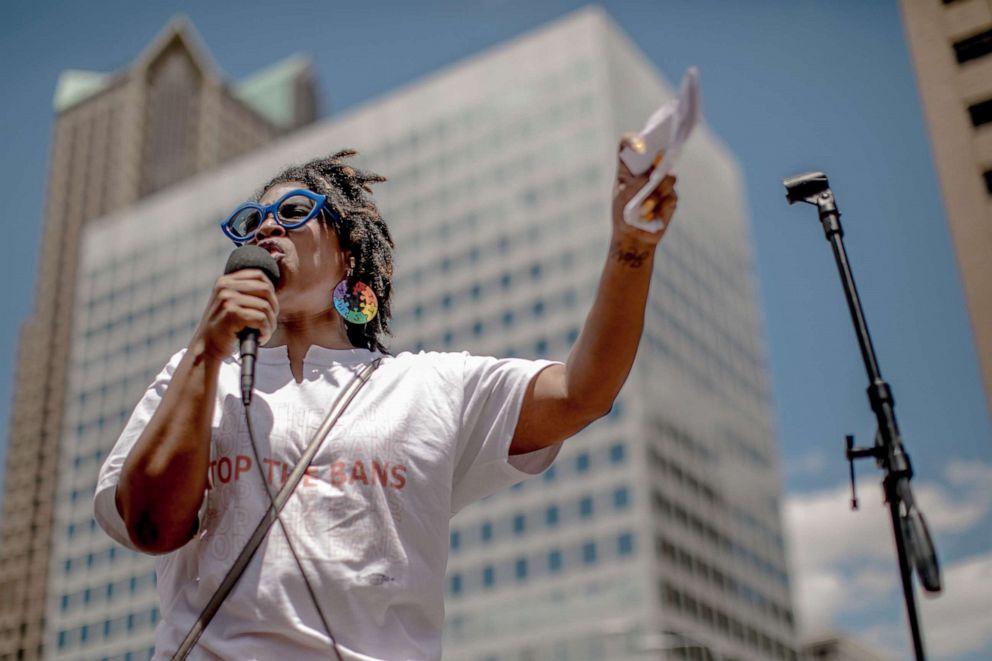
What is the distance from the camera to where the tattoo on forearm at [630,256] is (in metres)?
2.77

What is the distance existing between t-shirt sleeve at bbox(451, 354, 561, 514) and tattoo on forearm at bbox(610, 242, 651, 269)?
0.43m

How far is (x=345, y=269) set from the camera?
136 inches

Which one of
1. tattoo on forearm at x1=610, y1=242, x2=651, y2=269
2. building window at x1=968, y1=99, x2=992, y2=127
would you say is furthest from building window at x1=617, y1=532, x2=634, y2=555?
tattoo on forearm at x1=610, y1=242, x2=651, y2=269

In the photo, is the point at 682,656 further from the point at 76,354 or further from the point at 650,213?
the point at 650,213

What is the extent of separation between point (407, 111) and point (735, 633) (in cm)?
3999

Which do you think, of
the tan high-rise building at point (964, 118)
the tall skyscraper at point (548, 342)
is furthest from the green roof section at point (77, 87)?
the tan high-rise building at point (964, 118)

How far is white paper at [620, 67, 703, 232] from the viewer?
242cm

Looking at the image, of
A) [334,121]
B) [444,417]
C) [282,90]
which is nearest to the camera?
[444,417]

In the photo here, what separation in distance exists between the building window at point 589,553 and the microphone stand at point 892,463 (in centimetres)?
6171

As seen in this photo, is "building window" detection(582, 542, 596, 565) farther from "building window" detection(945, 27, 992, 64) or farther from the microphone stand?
the microphone stand

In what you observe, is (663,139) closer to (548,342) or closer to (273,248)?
(273,248)

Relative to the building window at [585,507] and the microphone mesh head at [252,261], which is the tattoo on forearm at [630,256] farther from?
the building window at [585,507]

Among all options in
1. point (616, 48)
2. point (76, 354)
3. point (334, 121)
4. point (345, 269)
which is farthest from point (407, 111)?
point (345, 269)

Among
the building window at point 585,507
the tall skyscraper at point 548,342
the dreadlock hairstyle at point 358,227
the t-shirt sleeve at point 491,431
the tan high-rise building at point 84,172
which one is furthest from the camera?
the tan high-rise building at point 84,172
